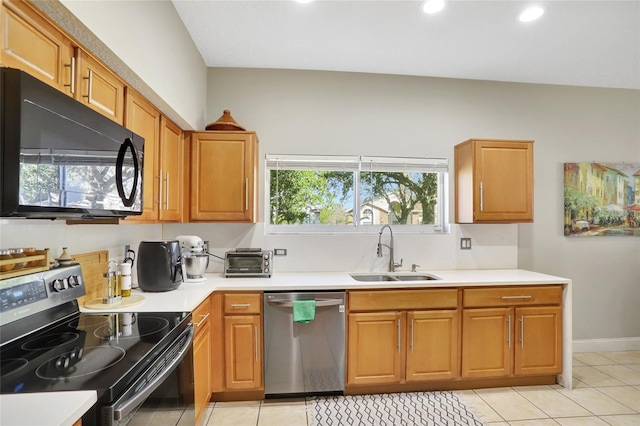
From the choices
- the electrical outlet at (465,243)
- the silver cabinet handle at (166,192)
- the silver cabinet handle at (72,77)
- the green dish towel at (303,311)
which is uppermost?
the silver cabinet handle at (72,77)

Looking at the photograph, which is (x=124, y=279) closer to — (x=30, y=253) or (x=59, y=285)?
(x=59, y=285)

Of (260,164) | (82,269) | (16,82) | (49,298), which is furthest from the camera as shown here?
(260,164)

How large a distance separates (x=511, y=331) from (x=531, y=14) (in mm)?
2290

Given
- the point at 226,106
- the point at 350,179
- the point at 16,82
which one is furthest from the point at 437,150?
the point at 16,82

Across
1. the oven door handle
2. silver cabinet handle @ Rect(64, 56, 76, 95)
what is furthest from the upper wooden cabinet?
silver cabinet handle @ Rect(64, 56, 76, 95)

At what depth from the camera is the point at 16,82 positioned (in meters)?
0.91

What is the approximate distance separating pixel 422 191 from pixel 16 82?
2954 millimetres

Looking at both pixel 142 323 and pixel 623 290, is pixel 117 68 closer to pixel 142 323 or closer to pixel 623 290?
pixel 142 323

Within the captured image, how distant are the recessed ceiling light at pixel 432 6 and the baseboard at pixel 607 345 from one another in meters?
3.41

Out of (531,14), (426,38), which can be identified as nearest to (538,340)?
(531,14)

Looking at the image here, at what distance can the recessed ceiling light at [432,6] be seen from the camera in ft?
6.73

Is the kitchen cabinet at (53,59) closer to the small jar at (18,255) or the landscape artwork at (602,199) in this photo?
the small jar at (18,255)

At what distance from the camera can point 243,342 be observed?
7.56ft

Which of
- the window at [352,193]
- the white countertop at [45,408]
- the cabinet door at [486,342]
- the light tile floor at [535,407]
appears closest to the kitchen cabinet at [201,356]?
the light tile floor at [535,407]
